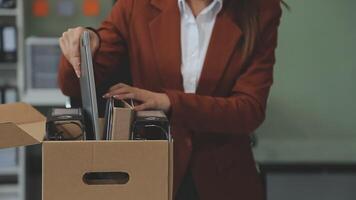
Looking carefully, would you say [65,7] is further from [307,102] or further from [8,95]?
[307,102]

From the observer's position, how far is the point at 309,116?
3.78 meters

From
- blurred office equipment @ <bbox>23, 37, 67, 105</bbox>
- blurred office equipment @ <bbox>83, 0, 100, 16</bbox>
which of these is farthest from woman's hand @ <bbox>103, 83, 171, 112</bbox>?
blurred office equipment @ <bbox>83, 0, 100, 16</bbox>

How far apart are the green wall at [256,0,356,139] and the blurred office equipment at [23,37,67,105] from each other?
1.34m

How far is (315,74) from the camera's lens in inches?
147

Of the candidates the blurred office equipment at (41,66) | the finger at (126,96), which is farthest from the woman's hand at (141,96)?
the blurred office equipment at (41,66)

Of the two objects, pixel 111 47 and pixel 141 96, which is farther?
pixel 111 47

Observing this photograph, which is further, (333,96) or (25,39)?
(333,96)

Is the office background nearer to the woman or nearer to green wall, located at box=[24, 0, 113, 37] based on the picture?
green wall, located at box=[24, 0, 113, 37]

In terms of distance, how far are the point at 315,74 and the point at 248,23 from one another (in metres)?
2.34

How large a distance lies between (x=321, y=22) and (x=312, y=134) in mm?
718

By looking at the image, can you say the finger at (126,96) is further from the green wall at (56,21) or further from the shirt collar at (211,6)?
the green wall at (56,21)

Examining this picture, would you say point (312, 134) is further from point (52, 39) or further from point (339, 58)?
point (52, 39)

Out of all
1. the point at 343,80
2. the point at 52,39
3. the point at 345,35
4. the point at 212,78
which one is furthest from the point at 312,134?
the point at 212,78

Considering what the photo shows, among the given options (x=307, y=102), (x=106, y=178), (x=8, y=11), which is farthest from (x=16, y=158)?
(x=106, y=178)
